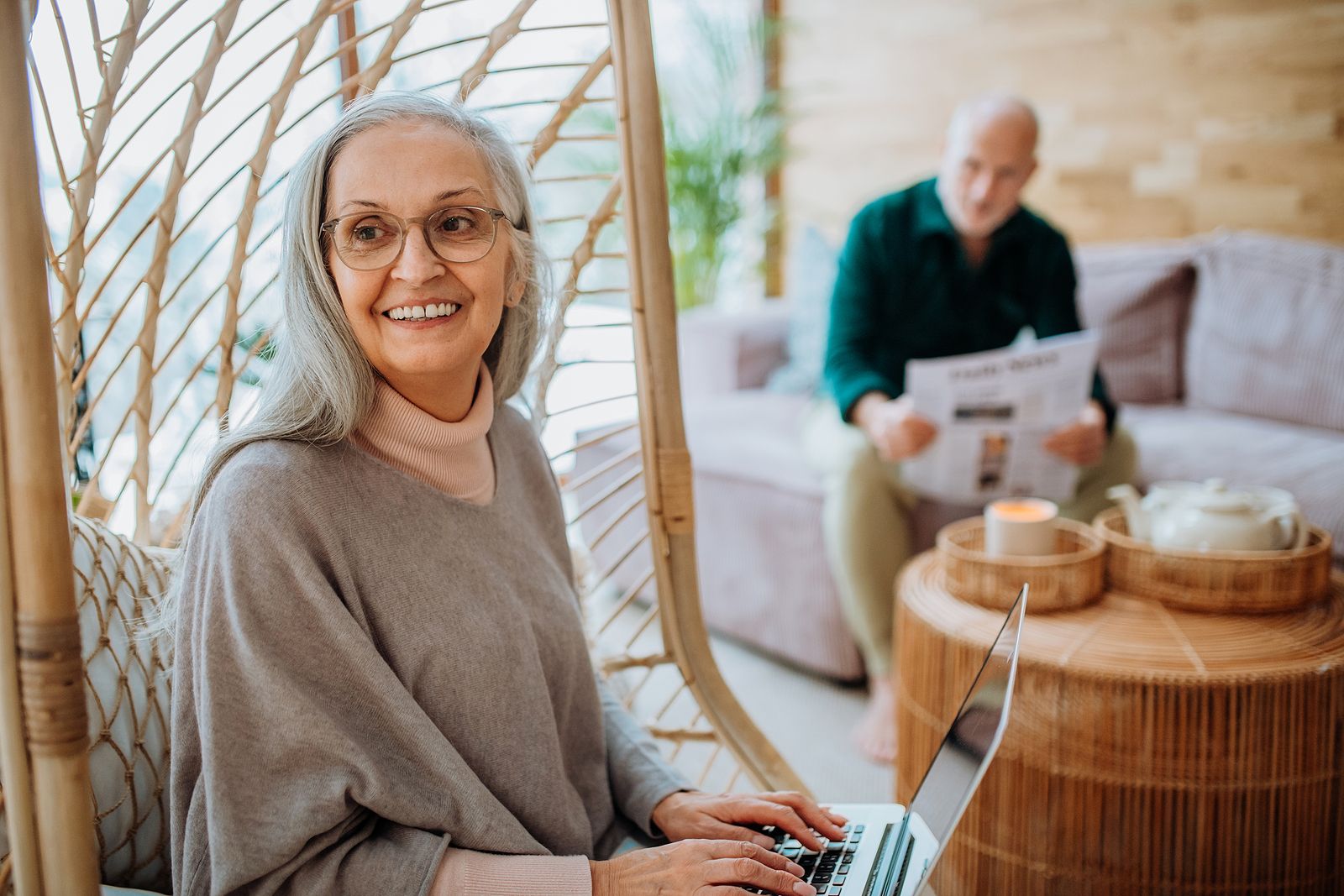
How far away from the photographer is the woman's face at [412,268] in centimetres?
81

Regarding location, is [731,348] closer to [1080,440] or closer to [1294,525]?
[1080,440]

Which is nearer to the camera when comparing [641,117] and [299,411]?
[299,411]

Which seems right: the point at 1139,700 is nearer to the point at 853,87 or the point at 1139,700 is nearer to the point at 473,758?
the point at 473,758

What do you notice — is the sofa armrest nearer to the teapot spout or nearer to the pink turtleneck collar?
the teapot spout

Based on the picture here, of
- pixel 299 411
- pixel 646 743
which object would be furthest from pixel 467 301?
pixel 646 743

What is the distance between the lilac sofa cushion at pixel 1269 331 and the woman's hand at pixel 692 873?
6.57 ft

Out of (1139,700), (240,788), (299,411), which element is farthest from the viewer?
(1139,700)

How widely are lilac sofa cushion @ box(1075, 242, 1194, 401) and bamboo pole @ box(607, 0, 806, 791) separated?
1.73m

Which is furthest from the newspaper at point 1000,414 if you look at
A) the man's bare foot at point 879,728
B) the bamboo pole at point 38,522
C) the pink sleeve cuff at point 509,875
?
the bamboo pole at point 38,522

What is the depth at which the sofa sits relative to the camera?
86.0 inches

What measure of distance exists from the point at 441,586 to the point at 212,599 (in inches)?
6.7

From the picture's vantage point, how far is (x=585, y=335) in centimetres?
319

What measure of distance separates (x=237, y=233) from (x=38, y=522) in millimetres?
509

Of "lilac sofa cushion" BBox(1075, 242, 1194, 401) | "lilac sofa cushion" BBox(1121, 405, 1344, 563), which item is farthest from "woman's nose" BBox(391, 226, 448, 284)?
"lilac sofa cushion" BBox(1075, 242, 1194, 401)
